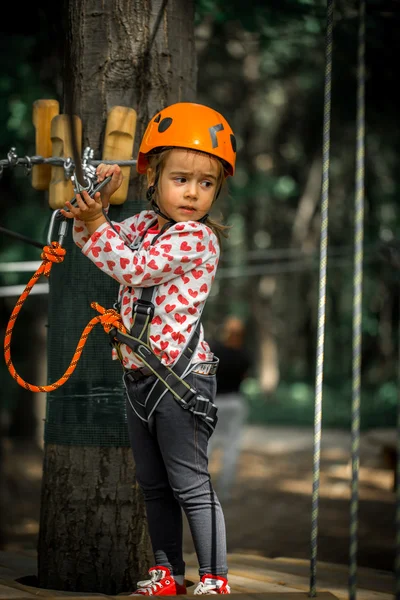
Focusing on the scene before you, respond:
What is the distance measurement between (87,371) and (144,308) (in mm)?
856

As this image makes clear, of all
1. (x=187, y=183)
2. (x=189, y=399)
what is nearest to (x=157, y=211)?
(x=187, y=183)

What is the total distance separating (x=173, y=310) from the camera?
9.95 ft

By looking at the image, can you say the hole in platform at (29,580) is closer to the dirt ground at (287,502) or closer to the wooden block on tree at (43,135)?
the wooden block on tree at (43,135)

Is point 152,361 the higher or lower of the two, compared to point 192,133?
lower

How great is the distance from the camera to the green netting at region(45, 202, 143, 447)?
3768 mm

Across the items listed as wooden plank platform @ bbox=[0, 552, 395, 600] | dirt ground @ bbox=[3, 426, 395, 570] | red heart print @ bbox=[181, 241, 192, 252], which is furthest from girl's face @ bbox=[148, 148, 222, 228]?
dirt ground @ bbox=[3, 426, 395, 570]

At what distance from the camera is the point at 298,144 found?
22.9 metres

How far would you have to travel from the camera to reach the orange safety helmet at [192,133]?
121 inches

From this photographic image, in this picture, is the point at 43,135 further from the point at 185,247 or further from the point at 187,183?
the point at 185,247

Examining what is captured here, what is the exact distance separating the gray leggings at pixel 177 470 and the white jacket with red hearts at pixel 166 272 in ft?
0.45

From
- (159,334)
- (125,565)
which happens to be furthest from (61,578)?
(159,334)

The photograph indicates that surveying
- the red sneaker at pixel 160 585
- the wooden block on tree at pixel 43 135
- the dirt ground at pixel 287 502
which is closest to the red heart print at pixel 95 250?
the wooden block on tree at pixel 43 135

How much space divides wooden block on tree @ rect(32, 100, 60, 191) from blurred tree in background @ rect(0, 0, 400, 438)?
782 millimetres

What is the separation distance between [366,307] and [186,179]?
2040 cm
